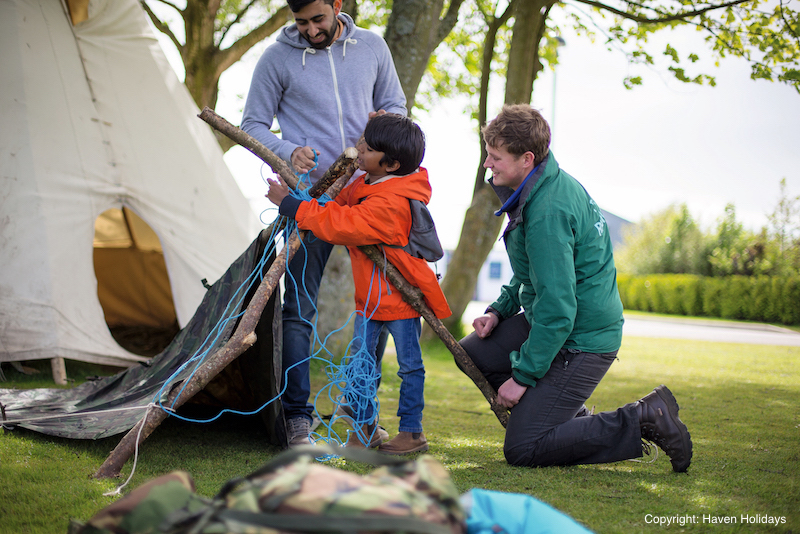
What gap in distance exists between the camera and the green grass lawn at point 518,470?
2020 millimetres

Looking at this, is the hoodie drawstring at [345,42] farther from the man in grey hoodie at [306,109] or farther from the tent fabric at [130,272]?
the tent fabric at [130,272]

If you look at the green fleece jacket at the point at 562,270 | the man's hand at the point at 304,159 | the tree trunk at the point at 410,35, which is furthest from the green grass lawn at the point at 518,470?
the tree trunk at the point at 410,35

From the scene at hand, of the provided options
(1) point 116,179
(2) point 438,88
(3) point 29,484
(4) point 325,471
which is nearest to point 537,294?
(4) point 325,471

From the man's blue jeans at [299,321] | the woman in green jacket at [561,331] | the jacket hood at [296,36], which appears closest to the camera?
the woman in green jacket at [561,331]

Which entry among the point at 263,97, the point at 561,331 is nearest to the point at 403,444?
the point at 561,331

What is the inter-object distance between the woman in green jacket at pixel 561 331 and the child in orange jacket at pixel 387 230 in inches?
15.2

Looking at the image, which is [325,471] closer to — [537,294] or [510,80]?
[537,294]

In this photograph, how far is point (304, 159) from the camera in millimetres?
2812

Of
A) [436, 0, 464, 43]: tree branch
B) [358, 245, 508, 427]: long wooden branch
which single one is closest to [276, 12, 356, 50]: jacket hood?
[358, 245, 508, 427]: long wooden branch

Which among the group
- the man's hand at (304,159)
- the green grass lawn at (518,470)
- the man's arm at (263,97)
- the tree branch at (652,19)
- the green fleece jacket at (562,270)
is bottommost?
the green grass lawn at (518,470)

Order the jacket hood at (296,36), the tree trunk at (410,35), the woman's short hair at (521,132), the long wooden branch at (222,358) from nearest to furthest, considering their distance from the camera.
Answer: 1. the long wooden branch at (222,358)
2. the woman's short hair at (521,132)
3. the jacket hood at (296,36)
4. the tree trunk at (410,35)

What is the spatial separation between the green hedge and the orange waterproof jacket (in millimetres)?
16801

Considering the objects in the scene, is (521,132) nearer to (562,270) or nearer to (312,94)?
(562,270)

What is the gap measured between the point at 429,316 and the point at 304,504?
1.78 metres
